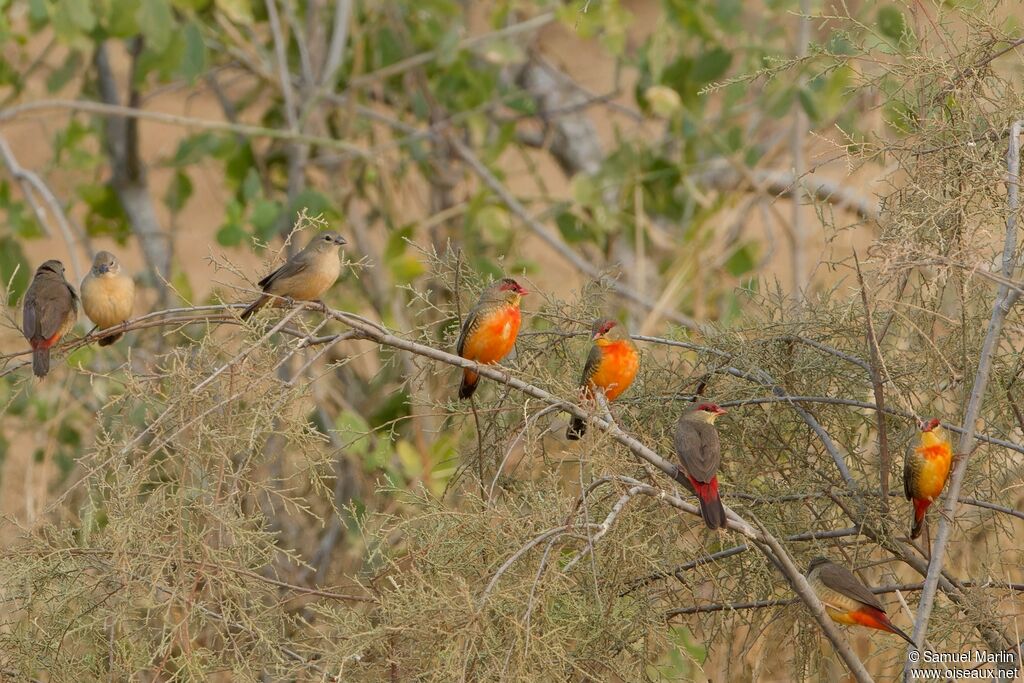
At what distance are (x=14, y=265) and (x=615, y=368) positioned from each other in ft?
14.7

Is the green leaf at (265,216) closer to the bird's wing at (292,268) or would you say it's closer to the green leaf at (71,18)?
the green leaf at (71,18)

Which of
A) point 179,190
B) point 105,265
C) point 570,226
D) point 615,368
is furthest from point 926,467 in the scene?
point 179,190

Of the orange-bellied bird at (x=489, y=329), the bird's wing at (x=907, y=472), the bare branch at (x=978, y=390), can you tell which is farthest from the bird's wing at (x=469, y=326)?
the bare branch at (x=978, y=390)

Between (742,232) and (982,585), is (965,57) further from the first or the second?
(742,232)

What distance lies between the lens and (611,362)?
4.48m

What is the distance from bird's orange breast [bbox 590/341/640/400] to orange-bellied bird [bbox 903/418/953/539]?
944 mm

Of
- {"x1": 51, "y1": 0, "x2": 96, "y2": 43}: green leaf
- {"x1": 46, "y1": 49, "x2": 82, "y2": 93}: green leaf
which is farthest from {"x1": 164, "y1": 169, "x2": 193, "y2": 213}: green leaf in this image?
{"x1": 51, "y1": 0, "x2": 96, "y2": 43}: green leaf

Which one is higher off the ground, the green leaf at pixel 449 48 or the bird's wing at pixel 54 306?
the bird's wing at pixel 54 306

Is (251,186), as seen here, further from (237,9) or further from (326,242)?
(326,242)

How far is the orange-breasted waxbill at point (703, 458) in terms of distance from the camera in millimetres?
3578

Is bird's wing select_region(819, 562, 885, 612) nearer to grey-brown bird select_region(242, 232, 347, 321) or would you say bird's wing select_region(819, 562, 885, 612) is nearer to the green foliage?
the green foliage

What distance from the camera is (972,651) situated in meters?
4.29

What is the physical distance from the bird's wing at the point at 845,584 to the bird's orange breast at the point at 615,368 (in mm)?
882

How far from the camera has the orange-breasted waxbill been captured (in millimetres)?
3578
